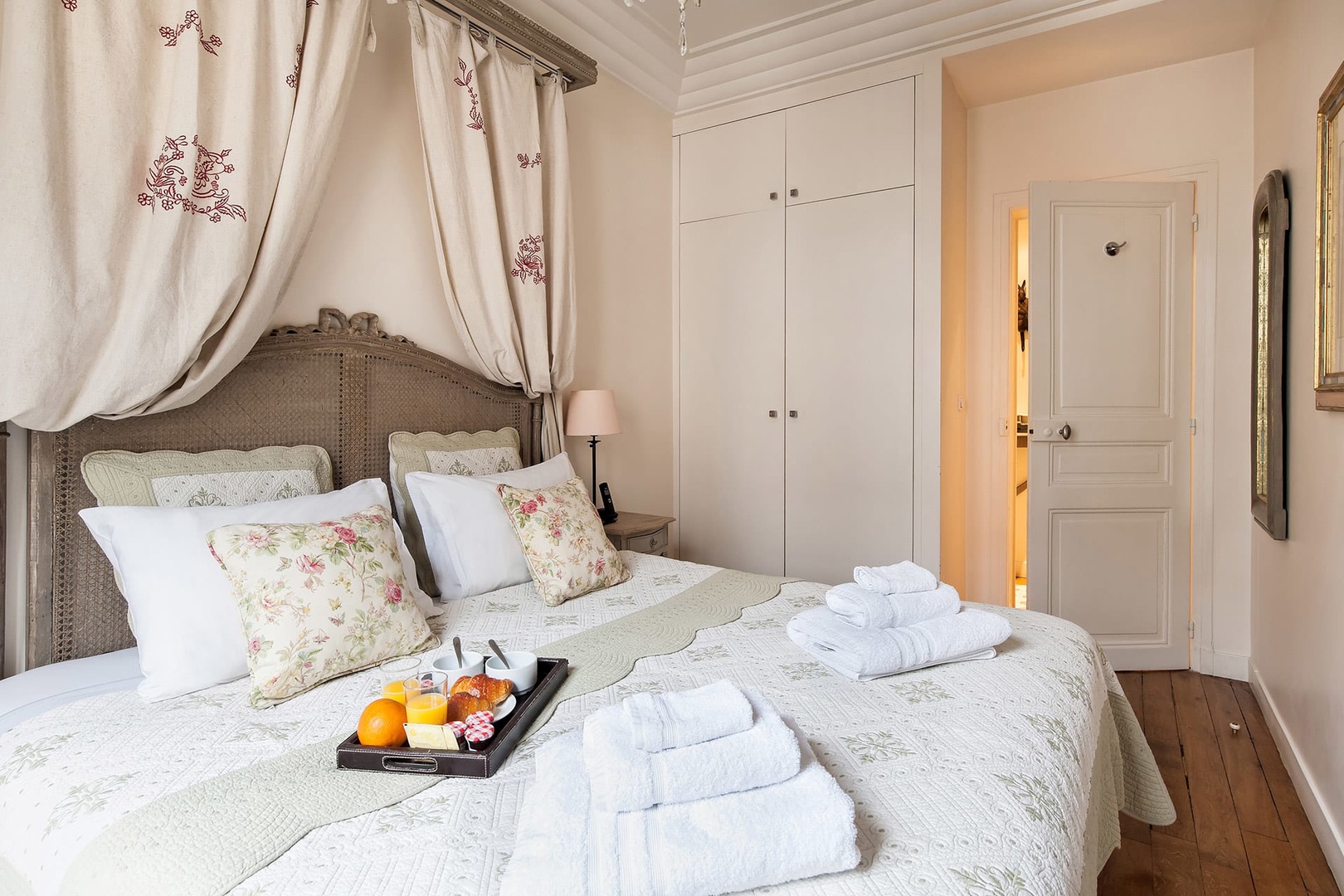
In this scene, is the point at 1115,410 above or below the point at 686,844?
above

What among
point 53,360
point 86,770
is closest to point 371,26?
point 53,360

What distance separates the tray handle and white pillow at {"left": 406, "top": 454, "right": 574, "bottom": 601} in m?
1.03

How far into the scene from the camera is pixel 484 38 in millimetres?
2637

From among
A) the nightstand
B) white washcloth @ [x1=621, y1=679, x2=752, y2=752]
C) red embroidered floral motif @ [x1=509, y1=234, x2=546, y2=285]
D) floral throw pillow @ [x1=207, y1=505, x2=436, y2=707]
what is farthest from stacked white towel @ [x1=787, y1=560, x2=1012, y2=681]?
red embroidered floral motif @ [x1=509, y1=234, x2=546, y2=285]

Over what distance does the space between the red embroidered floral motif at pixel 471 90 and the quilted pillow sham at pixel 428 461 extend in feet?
Answer: 3.51

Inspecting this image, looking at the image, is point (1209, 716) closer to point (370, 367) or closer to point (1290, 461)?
point (1290, 461)

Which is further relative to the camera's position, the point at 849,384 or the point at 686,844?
the point at 849,384

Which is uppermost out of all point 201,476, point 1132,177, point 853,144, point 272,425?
point 853,144

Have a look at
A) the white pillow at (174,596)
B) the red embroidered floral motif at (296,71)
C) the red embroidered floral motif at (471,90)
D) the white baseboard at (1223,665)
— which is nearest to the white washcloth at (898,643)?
the white pillow at (174,596)

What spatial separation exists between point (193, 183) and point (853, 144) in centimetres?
263

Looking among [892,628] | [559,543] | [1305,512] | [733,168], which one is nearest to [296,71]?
[559,543]

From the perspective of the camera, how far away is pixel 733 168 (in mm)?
3715

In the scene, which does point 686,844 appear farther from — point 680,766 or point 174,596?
point 174,596

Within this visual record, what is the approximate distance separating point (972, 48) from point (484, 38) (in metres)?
1.98
